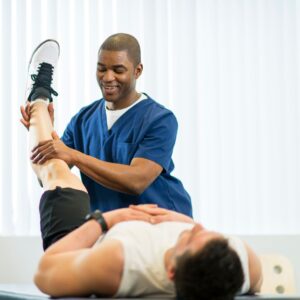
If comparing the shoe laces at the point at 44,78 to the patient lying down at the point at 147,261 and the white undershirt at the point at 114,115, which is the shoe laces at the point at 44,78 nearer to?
the white undershirt at the point at 114,115

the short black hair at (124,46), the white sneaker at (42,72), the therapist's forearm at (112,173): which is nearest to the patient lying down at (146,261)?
the therapist's forearm at (112,173)

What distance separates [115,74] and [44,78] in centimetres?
35

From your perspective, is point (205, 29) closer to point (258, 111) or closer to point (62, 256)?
point (258, 111)

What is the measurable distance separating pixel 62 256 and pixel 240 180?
7.29 ft

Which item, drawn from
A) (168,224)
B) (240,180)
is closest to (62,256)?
(168,224)

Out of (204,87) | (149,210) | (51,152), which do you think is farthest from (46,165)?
(204,87)

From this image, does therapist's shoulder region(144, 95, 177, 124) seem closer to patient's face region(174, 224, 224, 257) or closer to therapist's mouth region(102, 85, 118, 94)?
therapist's mouth region(102, 85, 118, 94)

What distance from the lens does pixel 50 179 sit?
2.54 metres

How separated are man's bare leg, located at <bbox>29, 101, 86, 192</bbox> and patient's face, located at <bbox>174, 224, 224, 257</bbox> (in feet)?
2.45

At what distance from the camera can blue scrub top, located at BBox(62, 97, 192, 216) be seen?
2.83 metres

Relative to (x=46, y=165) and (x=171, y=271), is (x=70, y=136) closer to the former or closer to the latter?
(x=46, y=165)

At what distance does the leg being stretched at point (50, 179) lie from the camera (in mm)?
2328

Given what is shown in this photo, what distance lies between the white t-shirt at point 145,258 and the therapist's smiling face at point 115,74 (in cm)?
92

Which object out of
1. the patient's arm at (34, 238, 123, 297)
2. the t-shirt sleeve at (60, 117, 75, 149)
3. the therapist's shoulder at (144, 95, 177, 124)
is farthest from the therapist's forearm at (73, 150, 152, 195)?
the patient's arm at (34, 238, 123, 297)
